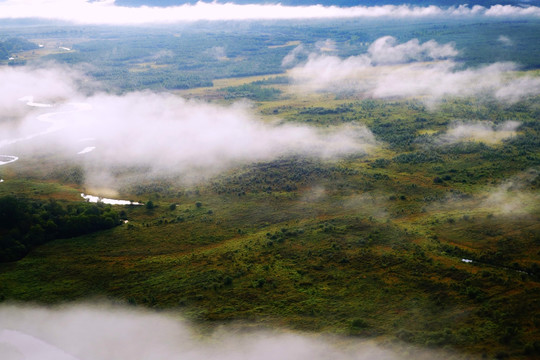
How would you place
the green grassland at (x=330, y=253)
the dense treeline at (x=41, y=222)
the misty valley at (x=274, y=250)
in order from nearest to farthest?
the misty valley at (x=274, y=250)
the green grassland at (x=330, y=253)
the dense treeline at (x=41, y=222)

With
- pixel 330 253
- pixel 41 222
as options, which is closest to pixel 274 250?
pixel 330 253

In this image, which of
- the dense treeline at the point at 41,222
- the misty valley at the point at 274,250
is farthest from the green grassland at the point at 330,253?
the dense treeline at the point at 41,222

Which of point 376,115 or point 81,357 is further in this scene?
point 376,115

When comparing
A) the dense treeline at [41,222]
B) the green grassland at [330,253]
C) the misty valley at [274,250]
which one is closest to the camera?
the misty valley at [274,250]

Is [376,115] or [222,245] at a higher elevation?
[376,115]

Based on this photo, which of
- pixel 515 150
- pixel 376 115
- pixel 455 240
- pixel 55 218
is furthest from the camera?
pixel 376 115

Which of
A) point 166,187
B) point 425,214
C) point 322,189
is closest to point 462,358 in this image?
point 425,214

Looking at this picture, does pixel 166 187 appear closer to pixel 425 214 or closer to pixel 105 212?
pixel 105 212

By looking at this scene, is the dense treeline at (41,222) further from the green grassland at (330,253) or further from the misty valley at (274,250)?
the green grassland at (330,253)
